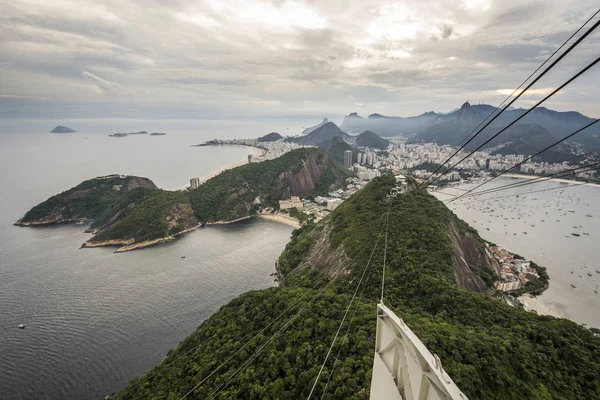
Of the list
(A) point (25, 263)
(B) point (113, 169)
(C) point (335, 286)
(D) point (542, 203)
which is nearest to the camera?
(C) point (335, 286)

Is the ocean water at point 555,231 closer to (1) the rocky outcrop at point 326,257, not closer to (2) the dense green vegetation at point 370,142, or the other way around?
(1) the rocky outcrop at point 326,257

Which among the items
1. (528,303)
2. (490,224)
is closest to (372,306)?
(528,303)

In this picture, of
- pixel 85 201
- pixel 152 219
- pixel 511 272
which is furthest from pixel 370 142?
pixel 85 201

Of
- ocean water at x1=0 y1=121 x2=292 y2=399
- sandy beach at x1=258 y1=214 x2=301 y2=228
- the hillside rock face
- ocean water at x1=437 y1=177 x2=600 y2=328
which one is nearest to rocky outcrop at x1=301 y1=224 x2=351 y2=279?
ocean water at x1=0 y1=121 x2=292 y2=399

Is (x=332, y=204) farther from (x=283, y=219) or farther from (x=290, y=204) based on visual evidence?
(x=283, y=219)

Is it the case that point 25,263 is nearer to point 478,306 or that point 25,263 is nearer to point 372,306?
point 372,306

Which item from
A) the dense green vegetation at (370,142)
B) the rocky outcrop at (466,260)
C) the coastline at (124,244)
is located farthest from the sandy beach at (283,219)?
the dense green vegetation at (370,142)

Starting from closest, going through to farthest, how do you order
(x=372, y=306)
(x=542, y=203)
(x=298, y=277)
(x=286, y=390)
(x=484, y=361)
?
1. (x=484, y=361)
2. (x=286, y=390)
3. (x=372, y=306)
4. (x=298, y=277)
5. (x=542, y=203)
